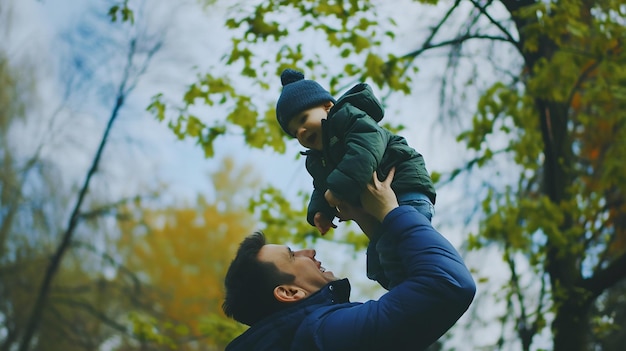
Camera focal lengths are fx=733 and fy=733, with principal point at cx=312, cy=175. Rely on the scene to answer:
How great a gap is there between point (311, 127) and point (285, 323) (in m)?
0.67

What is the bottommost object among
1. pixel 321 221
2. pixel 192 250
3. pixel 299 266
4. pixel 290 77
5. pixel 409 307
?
pixel 409 307

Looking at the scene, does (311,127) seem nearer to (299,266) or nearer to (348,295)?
(299,266)

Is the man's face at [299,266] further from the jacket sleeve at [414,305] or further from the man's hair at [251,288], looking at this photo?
the jacket sleeve at [414,305]

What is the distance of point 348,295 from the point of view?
7.79 ft

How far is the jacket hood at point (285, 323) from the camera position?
2211 millimetres

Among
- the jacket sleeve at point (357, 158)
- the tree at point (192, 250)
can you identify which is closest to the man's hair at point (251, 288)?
the jacket sleeve at point (357, 158)

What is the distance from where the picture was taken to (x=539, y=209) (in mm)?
7184

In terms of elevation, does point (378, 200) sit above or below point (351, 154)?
below

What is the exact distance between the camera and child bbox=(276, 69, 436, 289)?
85.4 inches

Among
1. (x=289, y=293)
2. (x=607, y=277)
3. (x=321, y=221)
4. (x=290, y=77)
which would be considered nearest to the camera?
(x=289, y=293)

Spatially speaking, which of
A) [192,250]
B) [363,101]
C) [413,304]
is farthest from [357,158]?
[192,250]

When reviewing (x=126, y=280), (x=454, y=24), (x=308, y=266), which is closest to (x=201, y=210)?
(x=126, y=280)

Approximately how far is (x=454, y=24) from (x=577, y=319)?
3.25 m

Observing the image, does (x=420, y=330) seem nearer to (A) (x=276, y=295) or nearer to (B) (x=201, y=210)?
(A) (x=276, y=295)
